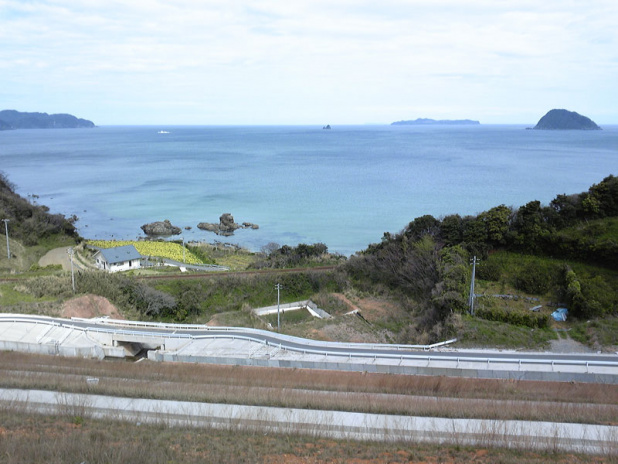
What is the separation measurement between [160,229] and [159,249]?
412 inches

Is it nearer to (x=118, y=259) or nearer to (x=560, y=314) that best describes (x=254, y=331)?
(x=560, y=314)

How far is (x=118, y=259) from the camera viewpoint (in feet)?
110

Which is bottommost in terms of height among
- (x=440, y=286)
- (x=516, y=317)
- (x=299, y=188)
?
(x=516, y=317)

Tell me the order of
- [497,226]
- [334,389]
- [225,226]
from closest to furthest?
[334,389]
[497,226]
[225,226]

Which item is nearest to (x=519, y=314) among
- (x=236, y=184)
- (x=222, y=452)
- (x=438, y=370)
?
(x=438, y=370)

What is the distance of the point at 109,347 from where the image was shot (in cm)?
1966

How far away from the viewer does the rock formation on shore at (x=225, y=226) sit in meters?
53.3

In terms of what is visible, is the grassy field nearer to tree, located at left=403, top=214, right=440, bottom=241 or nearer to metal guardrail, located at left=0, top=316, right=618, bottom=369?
metal guardrail, located at left=0, top=316, right=618, bottom=369

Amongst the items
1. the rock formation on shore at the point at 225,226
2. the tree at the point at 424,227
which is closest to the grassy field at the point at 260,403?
the tree at the point at 424,227

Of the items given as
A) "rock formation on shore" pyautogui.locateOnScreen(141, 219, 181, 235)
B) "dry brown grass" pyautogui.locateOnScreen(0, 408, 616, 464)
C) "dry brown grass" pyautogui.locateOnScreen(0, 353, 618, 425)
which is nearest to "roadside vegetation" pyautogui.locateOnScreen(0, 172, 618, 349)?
"dry brown grass" pyautogui.locateOnScreen(0, 353, 618, 425)

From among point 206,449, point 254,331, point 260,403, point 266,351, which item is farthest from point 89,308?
point 206,449

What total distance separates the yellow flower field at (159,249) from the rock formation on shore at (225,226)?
8365 millimetres

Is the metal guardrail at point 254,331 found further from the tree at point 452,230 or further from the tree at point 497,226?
the tree at point 452,230

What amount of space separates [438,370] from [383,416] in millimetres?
4217
